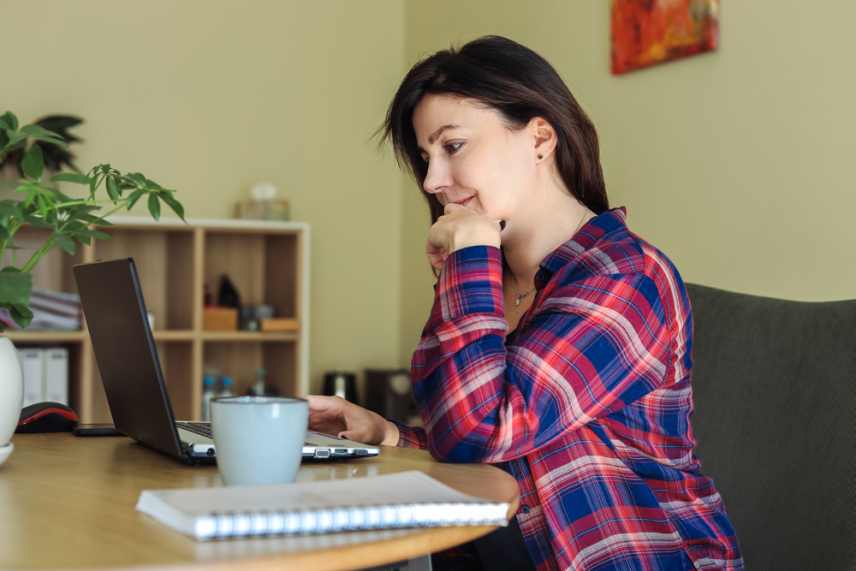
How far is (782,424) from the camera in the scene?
1.62 meters

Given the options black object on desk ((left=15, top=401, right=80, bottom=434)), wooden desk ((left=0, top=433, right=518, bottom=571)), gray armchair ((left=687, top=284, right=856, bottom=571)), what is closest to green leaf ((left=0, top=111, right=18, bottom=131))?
wooden desk ((left=0, top=433, right=518, bottom=571))

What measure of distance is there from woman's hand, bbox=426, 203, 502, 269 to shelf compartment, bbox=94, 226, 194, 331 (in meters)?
2.84

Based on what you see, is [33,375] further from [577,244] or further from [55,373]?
[577,244]

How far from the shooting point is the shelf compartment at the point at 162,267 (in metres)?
4.09

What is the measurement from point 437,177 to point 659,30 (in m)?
1.65

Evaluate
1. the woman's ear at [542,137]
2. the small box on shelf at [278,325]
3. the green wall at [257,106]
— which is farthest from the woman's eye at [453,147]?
the green wall at [257,106]

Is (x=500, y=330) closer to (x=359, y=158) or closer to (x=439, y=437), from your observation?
(x=439, y=437)

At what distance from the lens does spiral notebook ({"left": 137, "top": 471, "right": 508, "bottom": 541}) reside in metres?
0.74

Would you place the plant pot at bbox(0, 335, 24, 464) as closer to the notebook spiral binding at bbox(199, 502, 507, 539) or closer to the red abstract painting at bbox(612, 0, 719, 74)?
the notebook spiral binding at bbox(199, 502, 507, 539)

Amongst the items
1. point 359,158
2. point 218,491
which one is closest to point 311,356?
point 359,158

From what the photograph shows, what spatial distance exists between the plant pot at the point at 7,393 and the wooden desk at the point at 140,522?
34 millimetres

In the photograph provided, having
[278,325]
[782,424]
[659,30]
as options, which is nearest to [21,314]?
[782,424]

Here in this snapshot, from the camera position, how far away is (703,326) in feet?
6.04

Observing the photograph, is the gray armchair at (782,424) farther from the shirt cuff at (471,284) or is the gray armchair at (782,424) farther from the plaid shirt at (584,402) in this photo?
the shirt cuff at (471,284)
